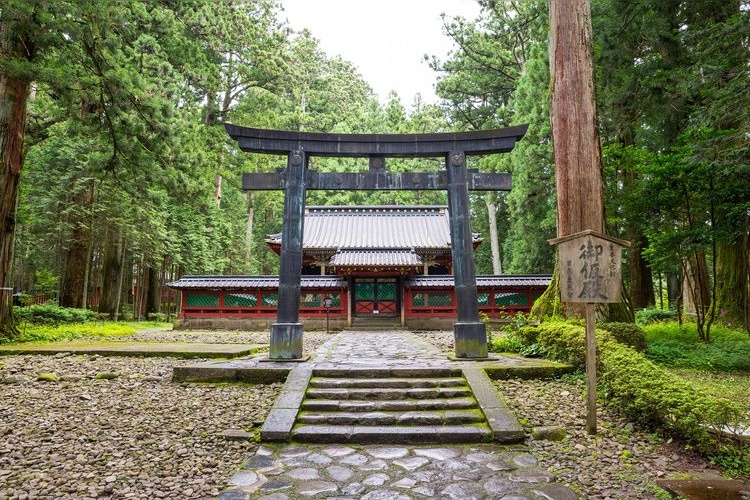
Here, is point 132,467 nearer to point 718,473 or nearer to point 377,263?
point 718,473

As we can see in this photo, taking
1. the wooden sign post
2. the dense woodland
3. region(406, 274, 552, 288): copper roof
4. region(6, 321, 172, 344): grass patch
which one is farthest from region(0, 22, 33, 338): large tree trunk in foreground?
region(406, 274, 552, 288): copper roof

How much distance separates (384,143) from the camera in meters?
7.37

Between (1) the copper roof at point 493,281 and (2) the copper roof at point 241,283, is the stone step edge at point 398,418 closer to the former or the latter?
(1) the copper roof at point 493,281

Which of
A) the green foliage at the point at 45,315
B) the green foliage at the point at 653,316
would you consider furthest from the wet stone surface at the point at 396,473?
the green foliage at the point at 45,315

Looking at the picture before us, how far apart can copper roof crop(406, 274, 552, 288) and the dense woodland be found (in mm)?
2602

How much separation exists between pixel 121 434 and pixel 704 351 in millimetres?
9145

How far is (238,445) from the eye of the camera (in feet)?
13.1

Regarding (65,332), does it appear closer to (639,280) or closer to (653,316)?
(653,316)

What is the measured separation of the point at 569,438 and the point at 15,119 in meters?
11.3

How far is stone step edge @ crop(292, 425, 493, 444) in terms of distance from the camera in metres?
4.13

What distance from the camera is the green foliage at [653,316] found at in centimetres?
1316

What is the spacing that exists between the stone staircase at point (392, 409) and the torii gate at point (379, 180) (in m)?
1.29

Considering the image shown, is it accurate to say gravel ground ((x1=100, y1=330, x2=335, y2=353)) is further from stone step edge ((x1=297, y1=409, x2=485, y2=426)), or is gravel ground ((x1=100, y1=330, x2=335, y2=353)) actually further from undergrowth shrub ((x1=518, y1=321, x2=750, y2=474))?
undergrowth shrub ((x1=518, y1=321, x2=750, y2=474))

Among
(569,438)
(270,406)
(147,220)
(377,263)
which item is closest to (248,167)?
(147,220)
